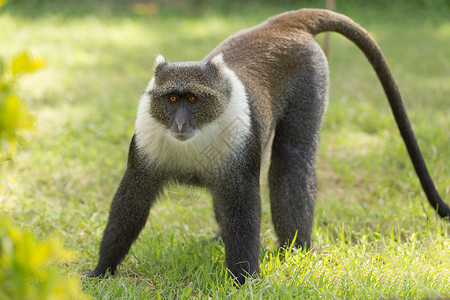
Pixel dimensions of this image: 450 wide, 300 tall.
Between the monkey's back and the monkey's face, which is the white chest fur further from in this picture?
the monkey's back

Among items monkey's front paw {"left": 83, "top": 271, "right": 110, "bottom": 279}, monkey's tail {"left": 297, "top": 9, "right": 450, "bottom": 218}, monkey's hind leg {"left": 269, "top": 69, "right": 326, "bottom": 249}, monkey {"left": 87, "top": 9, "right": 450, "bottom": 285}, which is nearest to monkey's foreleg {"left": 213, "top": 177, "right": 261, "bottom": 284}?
monkey {"left": 87, "top": 9, "right": 450, "bottom": 285}

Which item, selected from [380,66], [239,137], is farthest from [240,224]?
[380,66]

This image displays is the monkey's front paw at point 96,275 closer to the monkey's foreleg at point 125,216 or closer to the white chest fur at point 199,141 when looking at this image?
the monkey's foreleg at point 125,216

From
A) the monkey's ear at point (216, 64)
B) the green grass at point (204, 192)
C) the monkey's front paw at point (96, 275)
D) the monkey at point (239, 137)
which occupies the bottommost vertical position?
the monkey's front paw at point (96, 275)

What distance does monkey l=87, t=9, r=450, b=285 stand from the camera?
299 cm

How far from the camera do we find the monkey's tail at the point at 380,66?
395 centimetres

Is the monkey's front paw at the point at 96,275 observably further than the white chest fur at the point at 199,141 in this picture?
Yes

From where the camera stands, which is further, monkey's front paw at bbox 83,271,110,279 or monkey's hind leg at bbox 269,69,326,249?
monkey's hind leg at bbox 269,69,326,249

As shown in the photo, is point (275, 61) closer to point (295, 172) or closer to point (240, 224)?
point (295, 172)

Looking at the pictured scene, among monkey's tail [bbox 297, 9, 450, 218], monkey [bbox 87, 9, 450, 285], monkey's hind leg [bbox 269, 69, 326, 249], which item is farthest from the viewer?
monkey's tail [bbox 297, 9, 450, 218]

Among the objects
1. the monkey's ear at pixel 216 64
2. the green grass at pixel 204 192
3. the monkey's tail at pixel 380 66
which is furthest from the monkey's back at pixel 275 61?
the green grass at pixel 204 192

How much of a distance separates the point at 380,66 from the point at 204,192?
1702 millimetres

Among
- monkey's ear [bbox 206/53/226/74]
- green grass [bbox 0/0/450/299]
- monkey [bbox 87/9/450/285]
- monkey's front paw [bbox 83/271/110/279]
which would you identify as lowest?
monkey's front paw [bbox 83/271/110/279]

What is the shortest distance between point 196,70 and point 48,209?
6.64ft
